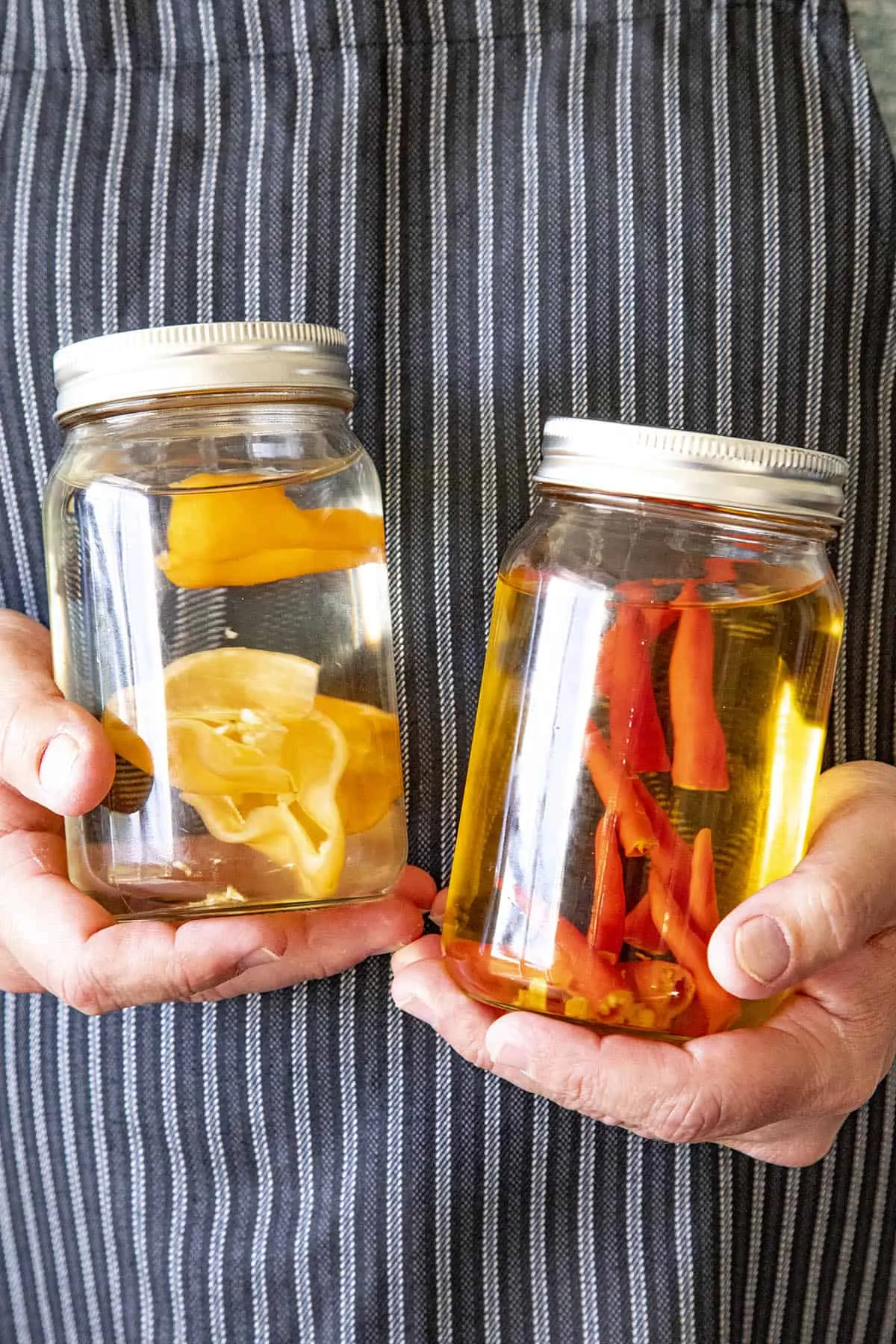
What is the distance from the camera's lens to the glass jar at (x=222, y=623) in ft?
1.74

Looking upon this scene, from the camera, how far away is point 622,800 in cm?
51

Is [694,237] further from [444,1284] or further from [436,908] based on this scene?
[444,1284]

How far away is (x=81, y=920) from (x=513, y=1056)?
0.68ft

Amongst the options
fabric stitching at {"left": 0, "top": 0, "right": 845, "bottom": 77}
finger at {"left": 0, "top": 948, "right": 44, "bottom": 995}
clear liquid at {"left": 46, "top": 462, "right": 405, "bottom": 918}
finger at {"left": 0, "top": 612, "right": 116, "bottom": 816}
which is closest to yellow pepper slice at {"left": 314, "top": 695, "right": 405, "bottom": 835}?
clear liquid at {"left": 46, "top": 462, "right": 405, "bottom": 918}

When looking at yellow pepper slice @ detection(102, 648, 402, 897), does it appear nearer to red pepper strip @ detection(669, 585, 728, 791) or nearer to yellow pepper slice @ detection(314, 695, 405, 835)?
yellow pepper slice @ detection(314, 695, 405, 835)

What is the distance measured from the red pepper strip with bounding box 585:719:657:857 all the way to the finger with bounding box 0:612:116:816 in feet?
0.71

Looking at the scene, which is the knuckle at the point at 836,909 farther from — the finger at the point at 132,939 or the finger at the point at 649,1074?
the finger at the point at 132,939

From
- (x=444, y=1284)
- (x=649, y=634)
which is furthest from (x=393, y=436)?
(x=444, y=1284)

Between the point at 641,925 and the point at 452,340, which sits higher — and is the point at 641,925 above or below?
below

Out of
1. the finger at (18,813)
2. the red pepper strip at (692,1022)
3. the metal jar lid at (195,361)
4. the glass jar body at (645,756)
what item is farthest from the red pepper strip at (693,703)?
the finger at (18,813)

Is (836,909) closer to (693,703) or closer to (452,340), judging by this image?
(693,703)

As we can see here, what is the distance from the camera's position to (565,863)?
528 millimetres

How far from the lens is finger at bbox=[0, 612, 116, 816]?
1.71 ft

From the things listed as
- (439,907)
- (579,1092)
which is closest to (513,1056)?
(579,1092)
